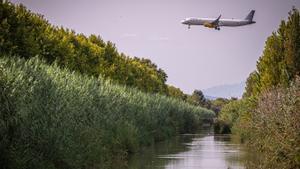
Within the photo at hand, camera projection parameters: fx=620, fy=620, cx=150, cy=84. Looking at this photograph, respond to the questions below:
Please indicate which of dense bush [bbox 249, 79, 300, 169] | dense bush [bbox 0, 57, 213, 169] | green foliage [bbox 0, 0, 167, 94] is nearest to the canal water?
dense bush [bbox 0, 57, 213, 169]

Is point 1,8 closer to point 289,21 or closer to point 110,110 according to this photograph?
point 110,110

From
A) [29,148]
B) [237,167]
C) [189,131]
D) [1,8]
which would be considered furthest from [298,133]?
[189,131]

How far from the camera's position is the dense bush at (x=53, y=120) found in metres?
16.2

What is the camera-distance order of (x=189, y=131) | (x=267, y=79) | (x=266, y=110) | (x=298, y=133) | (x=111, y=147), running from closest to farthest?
(x=298, y=133) < (x=266, y=110) < (x=111, y=147) < (x=267, y=79) < (x=189, y=131)

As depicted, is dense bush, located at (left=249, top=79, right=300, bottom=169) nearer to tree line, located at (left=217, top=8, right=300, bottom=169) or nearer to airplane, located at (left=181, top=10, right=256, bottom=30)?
tree line, located at (left=217, top=8, right=300, bottom=169)

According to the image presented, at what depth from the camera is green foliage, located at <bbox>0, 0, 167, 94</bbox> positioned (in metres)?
29.1

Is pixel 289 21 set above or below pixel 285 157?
above

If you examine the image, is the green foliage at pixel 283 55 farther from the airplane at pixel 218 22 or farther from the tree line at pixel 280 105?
the airplane at pixel 218 22

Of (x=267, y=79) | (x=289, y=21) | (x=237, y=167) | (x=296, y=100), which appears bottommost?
(x=237, y=167)

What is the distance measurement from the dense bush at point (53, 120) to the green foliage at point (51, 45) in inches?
95.8

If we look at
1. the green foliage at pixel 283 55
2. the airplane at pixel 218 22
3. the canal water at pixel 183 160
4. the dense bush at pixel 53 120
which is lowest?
the canal water at pixel 183 160

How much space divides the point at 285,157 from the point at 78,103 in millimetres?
7670

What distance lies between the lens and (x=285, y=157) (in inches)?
714

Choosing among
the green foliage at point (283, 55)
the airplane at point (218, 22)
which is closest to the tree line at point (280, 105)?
the green foliage at point (283, 55)
